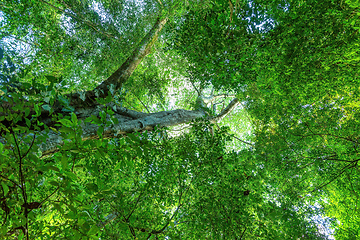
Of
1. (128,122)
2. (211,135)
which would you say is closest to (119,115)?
(128,122)

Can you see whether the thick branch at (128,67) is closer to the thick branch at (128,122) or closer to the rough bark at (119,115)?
the rough bark at (119,115)

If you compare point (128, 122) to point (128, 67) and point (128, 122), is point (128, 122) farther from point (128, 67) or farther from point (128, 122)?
point (128, 67)

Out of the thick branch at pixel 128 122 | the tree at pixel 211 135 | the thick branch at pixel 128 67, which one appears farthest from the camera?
the thick branch at pixel 128 67

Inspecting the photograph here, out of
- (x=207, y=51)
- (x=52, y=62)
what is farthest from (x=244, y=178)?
(x=52, y=62)

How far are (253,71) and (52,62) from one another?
8403 millimetres

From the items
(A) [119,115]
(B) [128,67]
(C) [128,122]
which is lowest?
(C) [128,122]

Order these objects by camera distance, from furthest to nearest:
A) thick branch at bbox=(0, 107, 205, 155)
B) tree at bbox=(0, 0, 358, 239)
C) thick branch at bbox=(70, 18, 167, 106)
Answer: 1. thick branch at bbox=(70, 18, 167, 106)
2. thick branch at bbox=(0, 107, 205, 155)
3. tree at bbox=(0, 0, 358, 239)

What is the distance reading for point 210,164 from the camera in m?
4.17

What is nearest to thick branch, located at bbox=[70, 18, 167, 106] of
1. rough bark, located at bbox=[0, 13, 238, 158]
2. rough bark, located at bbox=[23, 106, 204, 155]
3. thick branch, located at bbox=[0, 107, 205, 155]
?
rough bark, located at bbox=[0, 13, 238, 158]

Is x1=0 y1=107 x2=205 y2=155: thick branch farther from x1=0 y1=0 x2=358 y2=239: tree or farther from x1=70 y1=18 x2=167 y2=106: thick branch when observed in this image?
x1=70 y1=18 x2=167 y2=106: thick branch

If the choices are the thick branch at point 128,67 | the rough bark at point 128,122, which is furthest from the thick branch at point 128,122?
the thick branch at point 128,67

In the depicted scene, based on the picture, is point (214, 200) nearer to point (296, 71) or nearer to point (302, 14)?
point (296, 71)

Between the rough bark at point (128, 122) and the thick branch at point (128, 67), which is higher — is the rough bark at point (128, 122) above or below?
below

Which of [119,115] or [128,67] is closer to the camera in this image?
[119,115]
